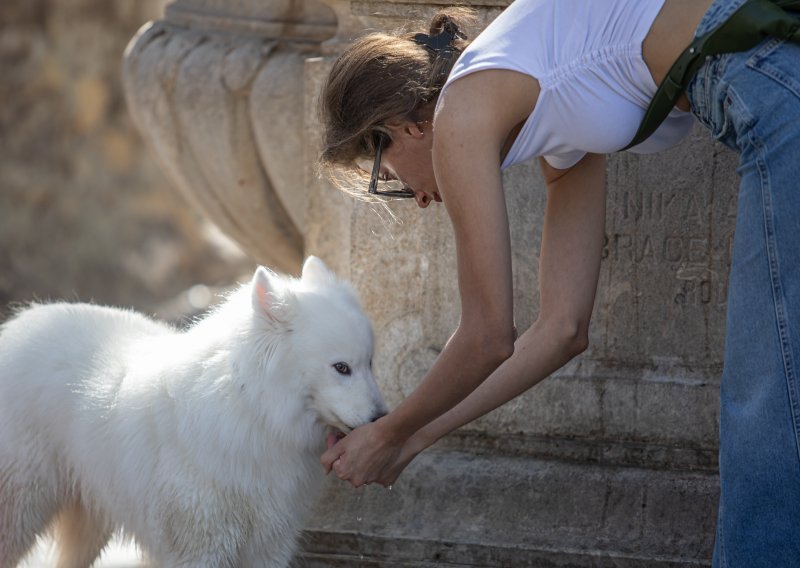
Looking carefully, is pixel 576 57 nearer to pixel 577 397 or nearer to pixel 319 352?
pixel 319 352

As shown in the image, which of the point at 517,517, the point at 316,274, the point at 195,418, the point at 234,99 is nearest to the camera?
the point at 195,418

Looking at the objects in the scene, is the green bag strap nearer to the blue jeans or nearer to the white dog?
the blue jeans

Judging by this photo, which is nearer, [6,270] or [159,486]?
[159,486]

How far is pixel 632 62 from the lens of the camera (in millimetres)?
2318

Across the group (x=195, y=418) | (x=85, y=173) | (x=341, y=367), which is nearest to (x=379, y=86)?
(x=341, y=367)

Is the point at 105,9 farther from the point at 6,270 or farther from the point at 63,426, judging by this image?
the point at 63,426

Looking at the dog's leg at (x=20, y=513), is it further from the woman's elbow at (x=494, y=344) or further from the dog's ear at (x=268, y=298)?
the woman's elbow at (x=494, y=344)

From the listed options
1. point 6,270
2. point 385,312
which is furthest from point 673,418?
point 6,270

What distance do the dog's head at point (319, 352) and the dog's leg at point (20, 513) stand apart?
0.82 metres

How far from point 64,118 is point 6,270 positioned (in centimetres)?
132

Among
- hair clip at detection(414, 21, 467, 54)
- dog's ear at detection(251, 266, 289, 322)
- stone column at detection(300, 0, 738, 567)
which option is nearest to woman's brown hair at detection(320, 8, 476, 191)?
hair clip at detection(414, 21, 467, 54)

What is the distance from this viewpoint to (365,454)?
9.00ft

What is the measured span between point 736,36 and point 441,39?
0.66m

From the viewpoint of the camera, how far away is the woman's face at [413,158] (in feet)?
8.33
